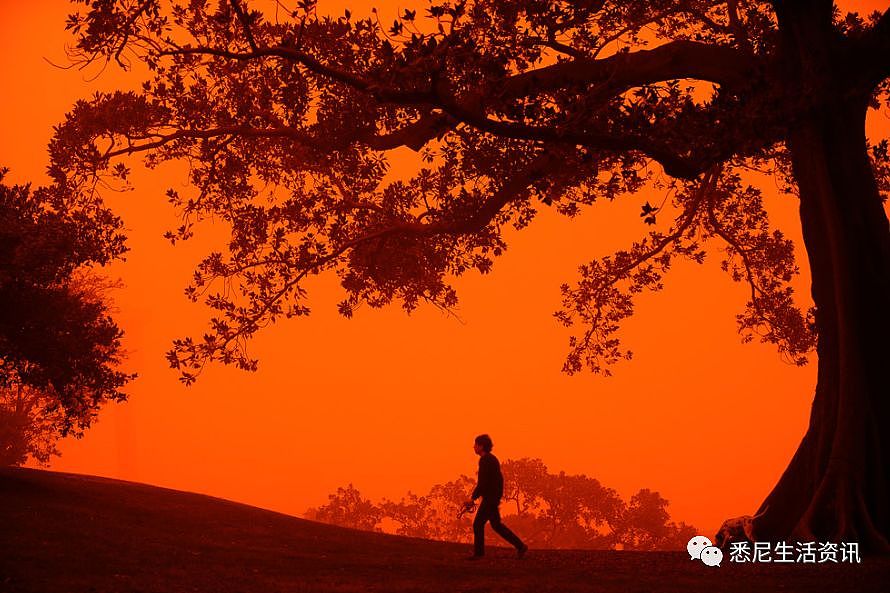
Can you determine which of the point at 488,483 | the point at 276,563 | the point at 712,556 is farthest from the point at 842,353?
the point at 276,563

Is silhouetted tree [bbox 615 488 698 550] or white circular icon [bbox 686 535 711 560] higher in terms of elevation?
silhouetted tree [bbox 615 488 698 550]

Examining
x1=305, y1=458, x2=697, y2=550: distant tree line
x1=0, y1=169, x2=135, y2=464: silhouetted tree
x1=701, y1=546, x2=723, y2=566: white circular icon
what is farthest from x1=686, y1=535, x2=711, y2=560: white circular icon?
x1=305, y1=458, x2=697, y2=550: distant tree line

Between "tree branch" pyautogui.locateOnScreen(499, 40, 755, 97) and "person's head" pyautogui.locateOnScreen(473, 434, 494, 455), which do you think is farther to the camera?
"tree branch" pyautogui.locateOnScreen(499, 40, 755, 97)

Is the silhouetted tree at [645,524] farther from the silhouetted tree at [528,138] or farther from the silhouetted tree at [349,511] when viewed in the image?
the silhouetted tree at [528,138]

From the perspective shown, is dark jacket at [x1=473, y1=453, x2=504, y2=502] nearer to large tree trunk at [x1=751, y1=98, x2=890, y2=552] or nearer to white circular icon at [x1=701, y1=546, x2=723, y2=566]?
white circular icon at [x1=701, y1=546, x2=723, y2=566]

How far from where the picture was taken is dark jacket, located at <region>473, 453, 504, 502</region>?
14.9 m

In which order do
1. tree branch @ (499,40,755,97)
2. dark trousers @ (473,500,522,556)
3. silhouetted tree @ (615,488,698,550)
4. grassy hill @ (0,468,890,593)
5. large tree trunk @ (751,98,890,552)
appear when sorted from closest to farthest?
grassy hill @ (0,468,890,593) → large tree trunk @ (751,98,890,552) → dark trousers @ (473,500,522,556) → tree branch @ (499,40,755,97) → silhouetted tree @ (615,488,698,550)

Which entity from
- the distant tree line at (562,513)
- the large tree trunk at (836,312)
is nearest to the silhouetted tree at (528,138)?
the large tree trunk at (836,312)

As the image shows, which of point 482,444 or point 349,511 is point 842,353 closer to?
point 482,444

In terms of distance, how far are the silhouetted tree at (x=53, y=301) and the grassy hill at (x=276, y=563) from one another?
2.74m

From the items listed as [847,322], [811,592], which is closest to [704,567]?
[811,592]

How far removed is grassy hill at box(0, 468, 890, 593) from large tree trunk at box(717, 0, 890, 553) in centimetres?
127

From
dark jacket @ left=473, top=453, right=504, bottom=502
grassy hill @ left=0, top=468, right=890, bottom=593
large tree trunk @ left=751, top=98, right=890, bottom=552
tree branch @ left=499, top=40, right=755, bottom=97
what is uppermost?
tree branch @ left=499, top=40, right=755, bottom=97

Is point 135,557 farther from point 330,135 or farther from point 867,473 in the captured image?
point 867,473
